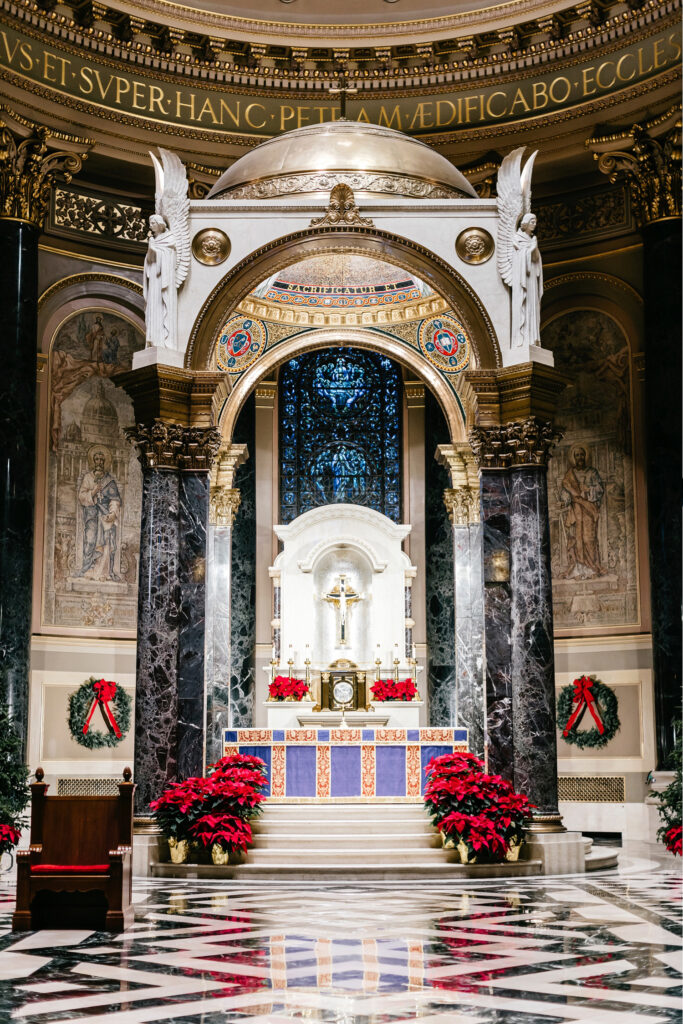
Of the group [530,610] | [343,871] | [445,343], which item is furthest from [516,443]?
[343,871]

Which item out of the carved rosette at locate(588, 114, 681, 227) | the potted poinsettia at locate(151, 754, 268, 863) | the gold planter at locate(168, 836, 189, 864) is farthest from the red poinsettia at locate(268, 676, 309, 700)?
the carved rosette at locate(588, 114, 681, 227)

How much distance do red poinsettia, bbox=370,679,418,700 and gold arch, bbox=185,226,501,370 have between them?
7712mm

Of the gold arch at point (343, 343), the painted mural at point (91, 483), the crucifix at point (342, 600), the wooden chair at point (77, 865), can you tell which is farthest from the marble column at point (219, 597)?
the wooden chair at point (77, 865)

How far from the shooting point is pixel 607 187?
23531mm

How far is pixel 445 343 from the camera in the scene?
21203 millimetres

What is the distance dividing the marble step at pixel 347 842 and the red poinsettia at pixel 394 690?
21.8 ft

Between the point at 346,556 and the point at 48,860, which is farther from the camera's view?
the point at 346,556

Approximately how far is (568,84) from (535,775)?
1294 centimetres

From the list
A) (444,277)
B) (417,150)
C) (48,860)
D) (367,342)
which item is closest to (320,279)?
(367,342)

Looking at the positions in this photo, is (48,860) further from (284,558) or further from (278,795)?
(284,558)

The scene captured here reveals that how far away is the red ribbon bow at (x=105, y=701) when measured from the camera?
2216 cm

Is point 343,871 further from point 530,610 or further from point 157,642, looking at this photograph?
point 530,610

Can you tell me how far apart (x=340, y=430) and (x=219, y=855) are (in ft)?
41.7

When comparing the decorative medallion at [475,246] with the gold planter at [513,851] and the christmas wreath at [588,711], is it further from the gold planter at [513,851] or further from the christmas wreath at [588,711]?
the christmas wreath at [588,711]
